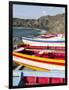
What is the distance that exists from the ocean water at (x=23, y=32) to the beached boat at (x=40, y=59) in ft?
0.37

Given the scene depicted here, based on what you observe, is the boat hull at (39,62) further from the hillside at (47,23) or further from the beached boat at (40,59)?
the hillside at (47,23)

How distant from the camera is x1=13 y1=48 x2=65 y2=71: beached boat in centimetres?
229

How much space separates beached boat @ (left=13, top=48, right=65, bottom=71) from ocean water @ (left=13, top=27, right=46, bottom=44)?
11 centimetres

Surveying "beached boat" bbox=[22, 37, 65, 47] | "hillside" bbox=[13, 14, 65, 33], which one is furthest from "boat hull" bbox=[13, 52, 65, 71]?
"hillside" bbox=[13, 14, 65, 33]

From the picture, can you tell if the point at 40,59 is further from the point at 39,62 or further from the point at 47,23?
the point at 47,23

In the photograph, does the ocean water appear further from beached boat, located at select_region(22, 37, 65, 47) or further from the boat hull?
the boat hull

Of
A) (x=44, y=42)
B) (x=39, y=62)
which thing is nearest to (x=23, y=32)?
(x=44, y=42)

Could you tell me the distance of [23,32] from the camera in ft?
7.54

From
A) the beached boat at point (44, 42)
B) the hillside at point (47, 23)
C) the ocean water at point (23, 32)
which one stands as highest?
the hillside at point (47, 23)

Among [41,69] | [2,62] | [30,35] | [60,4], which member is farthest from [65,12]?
[2,62]

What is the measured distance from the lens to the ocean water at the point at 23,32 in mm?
2279

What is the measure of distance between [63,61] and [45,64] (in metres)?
0.20

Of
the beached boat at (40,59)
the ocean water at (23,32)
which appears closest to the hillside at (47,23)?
the ocean water at (23,32)

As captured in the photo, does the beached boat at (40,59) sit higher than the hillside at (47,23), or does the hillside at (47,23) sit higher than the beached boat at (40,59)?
the hillside at (47,23)
